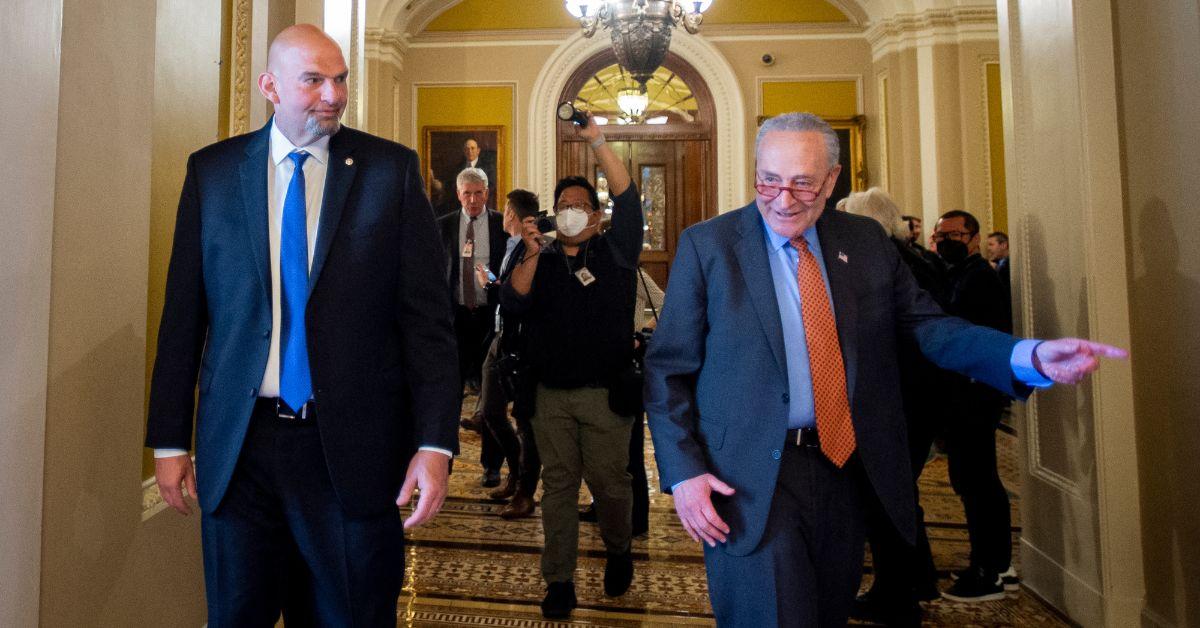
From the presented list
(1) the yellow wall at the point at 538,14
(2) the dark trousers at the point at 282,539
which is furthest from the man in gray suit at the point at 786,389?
(1) the yellow wall at the point at 538,14

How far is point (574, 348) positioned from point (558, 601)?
35.2 inches

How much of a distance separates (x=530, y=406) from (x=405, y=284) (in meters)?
1.35

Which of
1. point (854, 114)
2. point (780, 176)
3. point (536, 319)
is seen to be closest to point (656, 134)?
point (854, 114)

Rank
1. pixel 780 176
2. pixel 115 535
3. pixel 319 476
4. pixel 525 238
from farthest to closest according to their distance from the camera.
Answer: pixel 525 238 < pixel 115 535 < pixel 780 176 < pixel 319 476

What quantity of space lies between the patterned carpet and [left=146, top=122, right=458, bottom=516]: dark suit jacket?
1.54m

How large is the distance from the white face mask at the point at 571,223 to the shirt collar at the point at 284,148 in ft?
4.16

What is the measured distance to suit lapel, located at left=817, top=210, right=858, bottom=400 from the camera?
1660mm

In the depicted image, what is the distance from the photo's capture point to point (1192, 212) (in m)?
2.17

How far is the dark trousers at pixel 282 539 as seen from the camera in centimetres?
145

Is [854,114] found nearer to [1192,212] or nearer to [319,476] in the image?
[1192,212]

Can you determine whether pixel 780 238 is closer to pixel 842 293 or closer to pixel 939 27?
pixel 842 293

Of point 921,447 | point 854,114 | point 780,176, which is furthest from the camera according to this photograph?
point 854,114

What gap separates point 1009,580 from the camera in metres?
3.13

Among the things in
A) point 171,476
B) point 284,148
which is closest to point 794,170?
point 284,148
